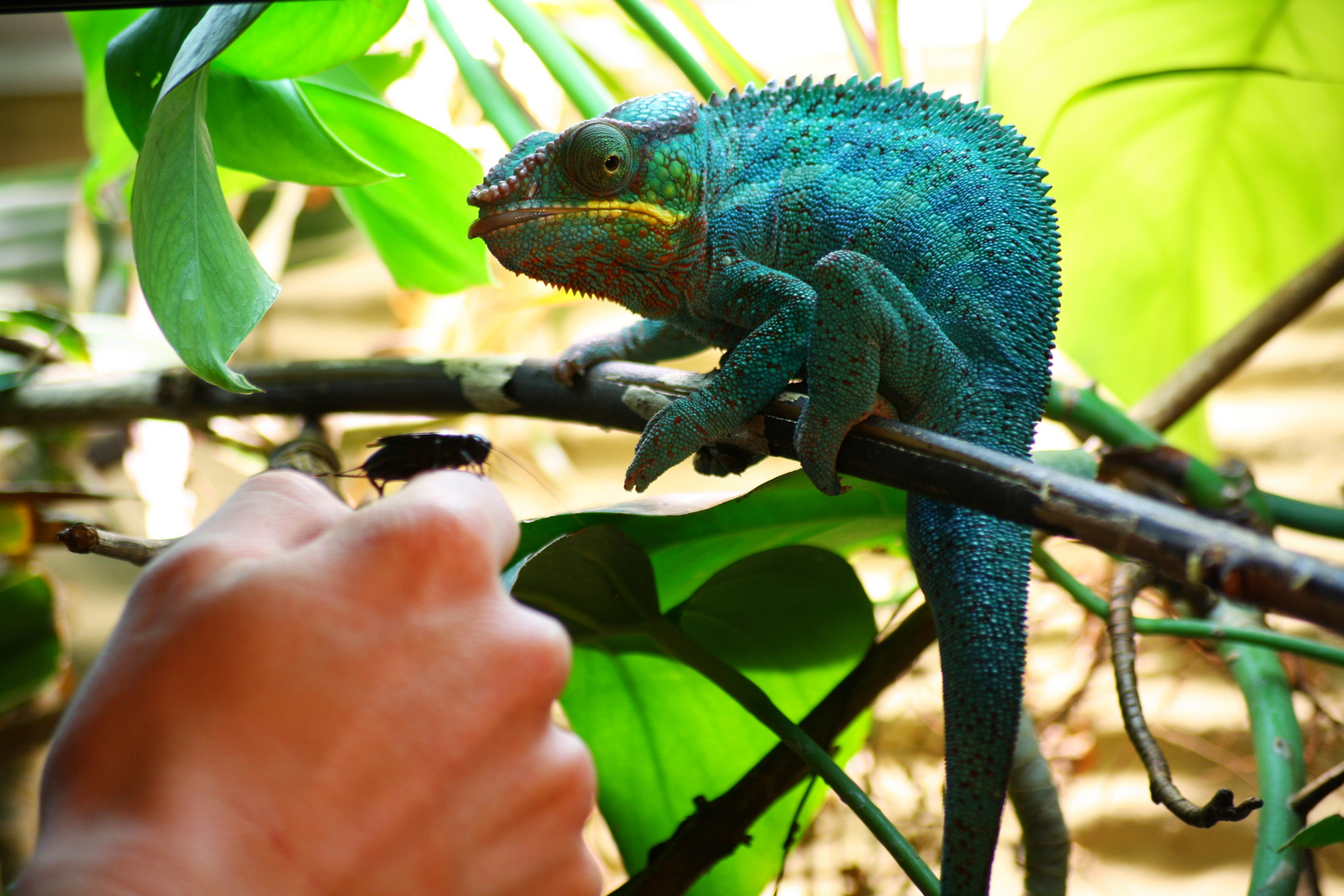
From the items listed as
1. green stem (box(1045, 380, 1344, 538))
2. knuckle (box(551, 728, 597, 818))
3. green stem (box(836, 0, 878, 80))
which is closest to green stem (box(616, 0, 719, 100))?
green stem (box(836, 0, 878, 80))

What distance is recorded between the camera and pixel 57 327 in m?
1.36

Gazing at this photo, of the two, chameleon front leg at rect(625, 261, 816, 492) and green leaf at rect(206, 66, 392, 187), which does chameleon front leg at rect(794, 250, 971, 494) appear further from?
green leaf at rect(206, 66, 392, 187)

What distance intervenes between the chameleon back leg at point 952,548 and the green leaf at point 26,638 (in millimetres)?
1307

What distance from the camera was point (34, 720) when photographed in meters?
1.63

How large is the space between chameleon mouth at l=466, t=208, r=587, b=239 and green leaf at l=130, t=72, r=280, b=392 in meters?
0.19

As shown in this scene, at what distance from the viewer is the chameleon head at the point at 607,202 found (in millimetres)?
817

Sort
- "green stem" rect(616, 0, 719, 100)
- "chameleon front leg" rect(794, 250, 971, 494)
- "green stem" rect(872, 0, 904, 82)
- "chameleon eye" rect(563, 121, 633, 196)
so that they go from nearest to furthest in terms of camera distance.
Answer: "chameleon front leg" rect(794, 250, 971, 494) → "chameleon eye" rect(563, 121, 633, 196) → "green stem" rect(616, 0, 719, 100) → "green stem" rect(872, 0, 904, 82)

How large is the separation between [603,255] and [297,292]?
7.95ft

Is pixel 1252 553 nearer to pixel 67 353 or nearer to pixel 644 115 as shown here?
pixel 644 115

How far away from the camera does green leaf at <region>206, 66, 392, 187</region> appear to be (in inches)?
36.1

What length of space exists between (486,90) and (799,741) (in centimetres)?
98

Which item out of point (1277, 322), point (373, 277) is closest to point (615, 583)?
point (1277, 322)

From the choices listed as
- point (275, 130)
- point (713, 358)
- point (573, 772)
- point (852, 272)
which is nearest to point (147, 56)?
point (275, 130)

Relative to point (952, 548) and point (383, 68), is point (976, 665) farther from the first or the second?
point (383, 68)
